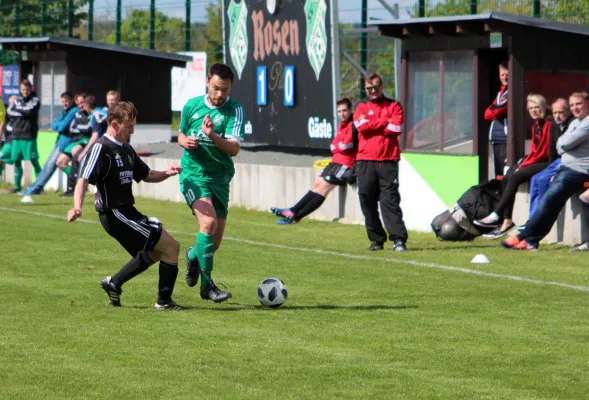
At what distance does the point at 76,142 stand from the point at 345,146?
7.54 meters

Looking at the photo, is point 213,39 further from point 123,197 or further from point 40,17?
point 123,197

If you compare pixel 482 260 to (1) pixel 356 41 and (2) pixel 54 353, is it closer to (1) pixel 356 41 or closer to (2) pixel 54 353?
(2) pixel 54 353

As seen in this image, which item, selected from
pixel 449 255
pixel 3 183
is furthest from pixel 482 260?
pixel 3 183

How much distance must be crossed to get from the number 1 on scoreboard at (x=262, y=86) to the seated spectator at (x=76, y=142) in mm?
3719

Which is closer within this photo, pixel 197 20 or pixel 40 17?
pixel 197 20

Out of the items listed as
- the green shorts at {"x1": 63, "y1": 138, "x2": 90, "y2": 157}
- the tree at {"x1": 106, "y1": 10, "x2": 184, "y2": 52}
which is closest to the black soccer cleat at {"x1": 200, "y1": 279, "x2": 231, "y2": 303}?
the green shorts at {"x1": 63, "y1": 138, "x2": 90, "y2": 157}

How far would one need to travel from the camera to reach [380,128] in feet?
47.9

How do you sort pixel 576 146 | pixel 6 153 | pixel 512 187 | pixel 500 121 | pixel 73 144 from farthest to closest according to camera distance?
pixel 6 153, pixel 73 144, pixel 500 121, pixel 512 187, pixel 576 146

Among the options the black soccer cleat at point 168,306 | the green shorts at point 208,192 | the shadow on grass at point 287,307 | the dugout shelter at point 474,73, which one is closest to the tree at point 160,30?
the dugout shelter at point 474,73

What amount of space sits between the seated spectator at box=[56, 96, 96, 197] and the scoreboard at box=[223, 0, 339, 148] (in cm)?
378

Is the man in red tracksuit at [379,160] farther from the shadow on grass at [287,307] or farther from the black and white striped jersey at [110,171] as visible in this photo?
the black and white striped jersey at [110,171]

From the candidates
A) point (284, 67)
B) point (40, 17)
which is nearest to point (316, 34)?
point (284, 67)

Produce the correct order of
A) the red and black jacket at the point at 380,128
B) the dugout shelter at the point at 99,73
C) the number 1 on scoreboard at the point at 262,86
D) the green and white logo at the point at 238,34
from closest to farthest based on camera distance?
the red and black jacket at the point at 380,128 → the number 1 on scoreboard at the point at 262,86 → the green and white logo at the point at 238,34 → the dugout shelter at the point at 99,73

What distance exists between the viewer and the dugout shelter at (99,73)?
28484 millimetres
